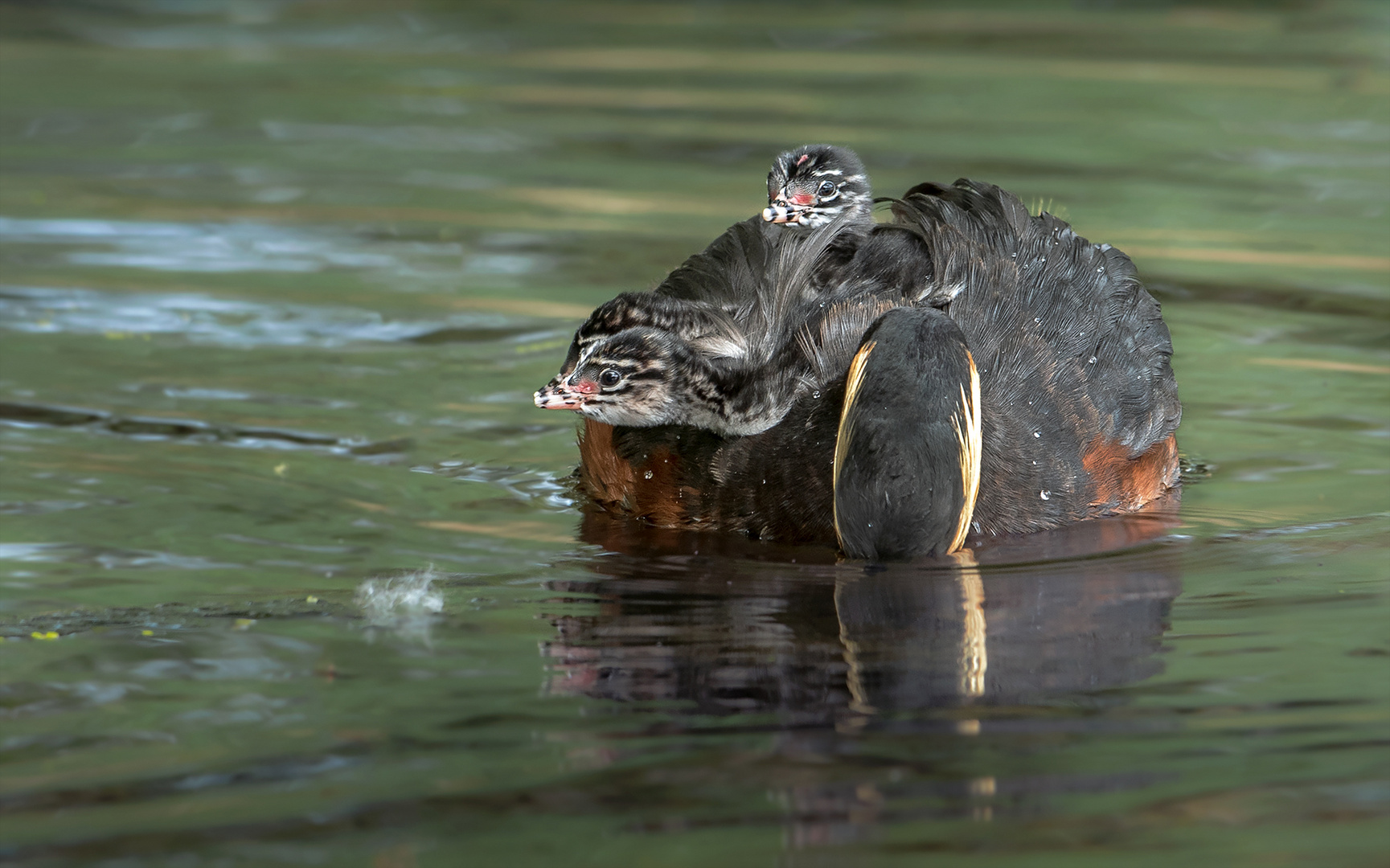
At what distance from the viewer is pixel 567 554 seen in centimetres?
695

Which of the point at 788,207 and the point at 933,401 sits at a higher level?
the point at 788,207

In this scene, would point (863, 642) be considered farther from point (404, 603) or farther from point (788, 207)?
point (788, 207)

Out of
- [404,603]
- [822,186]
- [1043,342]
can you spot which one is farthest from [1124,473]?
[404,603]

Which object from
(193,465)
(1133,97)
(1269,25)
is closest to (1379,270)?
(1133,97)

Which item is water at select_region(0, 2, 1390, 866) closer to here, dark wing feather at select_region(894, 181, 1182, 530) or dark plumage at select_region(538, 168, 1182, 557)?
dark plumage at select_region(538, 168, 1182, 557)

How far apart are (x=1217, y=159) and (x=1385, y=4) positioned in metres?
8.11

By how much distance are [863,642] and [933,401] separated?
0.82 metres

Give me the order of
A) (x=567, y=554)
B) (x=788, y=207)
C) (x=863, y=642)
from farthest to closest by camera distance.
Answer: (x=788, y=207) < (x=567, y=554) < (x=863, y=642)

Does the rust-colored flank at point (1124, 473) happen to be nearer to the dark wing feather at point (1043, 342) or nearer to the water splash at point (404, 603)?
the dark wing feather at point (1043, 342)

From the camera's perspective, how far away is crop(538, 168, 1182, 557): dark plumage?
19.8 feet

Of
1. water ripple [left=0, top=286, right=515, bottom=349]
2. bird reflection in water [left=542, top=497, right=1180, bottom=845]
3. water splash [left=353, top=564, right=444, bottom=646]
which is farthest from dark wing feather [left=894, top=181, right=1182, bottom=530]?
water ripple [left=0, top=286, right=515, bottom=349]

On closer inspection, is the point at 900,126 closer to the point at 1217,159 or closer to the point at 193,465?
the point at 1217,159

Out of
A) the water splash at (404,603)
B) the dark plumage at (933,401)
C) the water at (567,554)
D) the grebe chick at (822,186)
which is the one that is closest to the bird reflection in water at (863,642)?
the water at (567,554)

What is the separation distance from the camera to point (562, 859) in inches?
169
